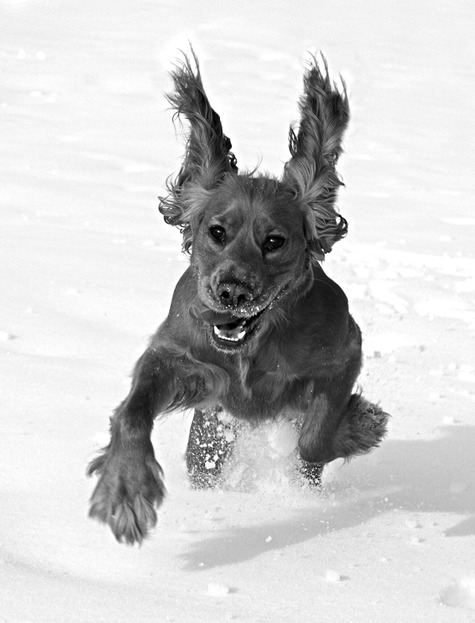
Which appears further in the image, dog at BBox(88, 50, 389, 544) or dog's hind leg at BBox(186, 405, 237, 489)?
dog's hind leg at BBox(186, 405, 237, 489)

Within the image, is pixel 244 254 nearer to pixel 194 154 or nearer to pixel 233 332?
pixel 233 332

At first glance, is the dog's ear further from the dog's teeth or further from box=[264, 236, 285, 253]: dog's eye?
the dog's teeth

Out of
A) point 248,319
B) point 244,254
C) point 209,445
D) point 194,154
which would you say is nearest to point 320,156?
point 194,154

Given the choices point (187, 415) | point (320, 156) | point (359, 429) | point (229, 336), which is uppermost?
point (320, 156)

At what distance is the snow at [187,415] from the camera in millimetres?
3082

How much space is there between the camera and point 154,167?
28.7 feet

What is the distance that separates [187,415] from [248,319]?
51.6 inches

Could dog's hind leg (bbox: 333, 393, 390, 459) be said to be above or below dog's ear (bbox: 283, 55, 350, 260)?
below

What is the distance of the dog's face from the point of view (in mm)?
3420

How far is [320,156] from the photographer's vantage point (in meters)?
3.97

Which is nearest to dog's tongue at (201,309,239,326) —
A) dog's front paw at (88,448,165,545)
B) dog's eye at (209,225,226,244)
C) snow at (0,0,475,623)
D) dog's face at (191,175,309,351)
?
dog's face at (191,175,309,351)

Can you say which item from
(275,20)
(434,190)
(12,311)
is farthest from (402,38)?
(12,311)

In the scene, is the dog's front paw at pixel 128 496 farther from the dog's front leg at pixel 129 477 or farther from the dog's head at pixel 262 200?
the dog's head at pixel 262 200

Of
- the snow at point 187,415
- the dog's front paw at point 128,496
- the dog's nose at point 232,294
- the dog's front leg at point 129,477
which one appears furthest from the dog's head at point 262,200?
the dog's front paw at point 128,496
